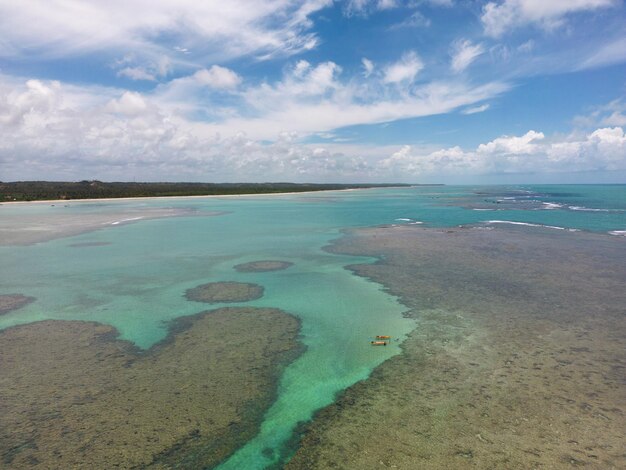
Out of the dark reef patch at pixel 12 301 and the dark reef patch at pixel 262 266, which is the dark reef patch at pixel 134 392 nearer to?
the dark reef patch at pixel 12 301

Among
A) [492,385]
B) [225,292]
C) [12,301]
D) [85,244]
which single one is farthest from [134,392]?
[85,244]

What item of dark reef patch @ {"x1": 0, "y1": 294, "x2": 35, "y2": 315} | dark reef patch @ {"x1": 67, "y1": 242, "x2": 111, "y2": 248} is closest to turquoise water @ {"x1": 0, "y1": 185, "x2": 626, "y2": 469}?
dark reef patch @ {"x1": 0, "y1": 294, "x2": 35, "y2": 315}

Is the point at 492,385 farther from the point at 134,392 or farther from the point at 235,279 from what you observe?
the point at 235,279

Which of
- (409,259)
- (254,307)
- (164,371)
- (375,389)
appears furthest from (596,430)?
(409,259)

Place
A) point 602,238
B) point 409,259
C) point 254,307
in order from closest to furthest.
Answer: point 254,307, point 409,259, point 602,238

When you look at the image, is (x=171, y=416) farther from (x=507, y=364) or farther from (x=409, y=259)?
(x=409, y=259)

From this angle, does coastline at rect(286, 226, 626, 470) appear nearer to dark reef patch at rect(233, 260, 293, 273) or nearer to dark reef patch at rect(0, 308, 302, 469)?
dark reef patch at rect(0, 308, 302, 469)

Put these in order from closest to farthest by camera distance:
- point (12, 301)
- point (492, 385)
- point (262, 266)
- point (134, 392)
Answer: point (134, 392) < point (492, 385) < point (12, 301) < point (262, 266)
